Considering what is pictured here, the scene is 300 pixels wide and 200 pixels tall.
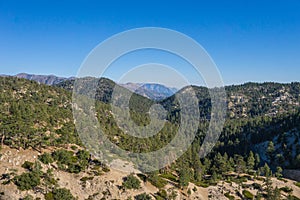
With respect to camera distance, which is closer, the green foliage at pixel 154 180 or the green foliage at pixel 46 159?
the green foliage at pixel 46 159

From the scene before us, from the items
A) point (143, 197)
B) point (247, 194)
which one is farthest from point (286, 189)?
point (143, 197)

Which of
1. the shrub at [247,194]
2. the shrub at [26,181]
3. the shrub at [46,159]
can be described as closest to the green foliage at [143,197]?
the shrub at [26,181]

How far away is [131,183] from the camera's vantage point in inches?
2559

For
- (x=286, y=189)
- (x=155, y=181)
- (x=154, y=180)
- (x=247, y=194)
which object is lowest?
(x=247, y=194)

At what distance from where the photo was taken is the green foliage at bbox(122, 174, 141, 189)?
211 ft

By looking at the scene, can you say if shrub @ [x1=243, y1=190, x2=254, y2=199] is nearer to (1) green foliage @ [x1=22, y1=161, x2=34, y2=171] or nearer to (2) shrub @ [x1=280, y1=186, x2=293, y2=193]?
Result: (2) shrub @ [x1=280, y1=186, x2=293, y2=193]

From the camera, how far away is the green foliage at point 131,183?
64438 millimetres

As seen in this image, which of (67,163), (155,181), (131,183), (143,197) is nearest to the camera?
(143,197)

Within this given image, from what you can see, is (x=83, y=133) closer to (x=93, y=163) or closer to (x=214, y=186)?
(x=93, y=163)

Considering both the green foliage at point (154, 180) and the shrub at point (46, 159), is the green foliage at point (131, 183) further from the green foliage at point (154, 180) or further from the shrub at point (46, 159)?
the shrub at point (46, 159)

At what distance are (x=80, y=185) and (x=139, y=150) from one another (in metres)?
47.4

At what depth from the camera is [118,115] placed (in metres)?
175

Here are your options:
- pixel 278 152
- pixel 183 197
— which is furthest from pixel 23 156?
pixel 278 152

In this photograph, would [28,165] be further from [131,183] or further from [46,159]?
[131,183]
